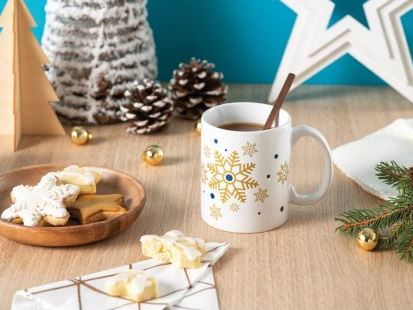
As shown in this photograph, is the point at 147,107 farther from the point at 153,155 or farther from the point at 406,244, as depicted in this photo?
the point at 406,244

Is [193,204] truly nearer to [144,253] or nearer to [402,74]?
[144,253]

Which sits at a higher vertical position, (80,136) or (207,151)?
(207,151)

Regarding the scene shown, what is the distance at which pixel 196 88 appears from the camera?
1161 millimetres

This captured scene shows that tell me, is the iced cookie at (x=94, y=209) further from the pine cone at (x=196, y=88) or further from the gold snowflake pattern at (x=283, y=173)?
the pine cone at (x=196, y=88)

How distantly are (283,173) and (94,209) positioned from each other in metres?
0.19

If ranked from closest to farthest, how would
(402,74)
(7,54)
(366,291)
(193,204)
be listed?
(366,291) < (193,204) < (7,54) < (402,74)

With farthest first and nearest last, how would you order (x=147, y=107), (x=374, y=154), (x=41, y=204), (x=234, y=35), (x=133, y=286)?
(x=234, y=35) → (x=147, y=107) → (x=374, y=154) → (x=41, y=204) → (x=133, y=286)

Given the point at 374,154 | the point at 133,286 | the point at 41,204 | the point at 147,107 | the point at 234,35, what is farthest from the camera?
the point at 234,35

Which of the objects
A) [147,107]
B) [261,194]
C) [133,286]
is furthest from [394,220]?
[147,107]

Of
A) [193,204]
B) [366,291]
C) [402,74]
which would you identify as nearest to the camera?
[366,291]

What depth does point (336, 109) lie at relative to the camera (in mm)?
1229

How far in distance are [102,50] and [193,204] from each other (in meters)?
0.29

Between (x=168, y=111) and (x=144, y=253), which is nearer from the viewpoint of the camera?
(x=144, y=253)

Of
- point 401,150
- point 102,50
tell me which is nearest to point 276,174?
point 401,150
